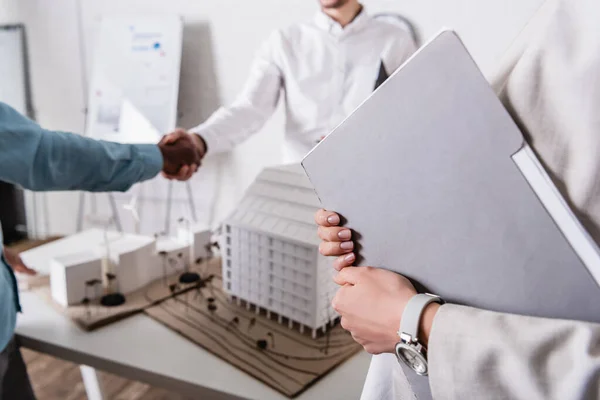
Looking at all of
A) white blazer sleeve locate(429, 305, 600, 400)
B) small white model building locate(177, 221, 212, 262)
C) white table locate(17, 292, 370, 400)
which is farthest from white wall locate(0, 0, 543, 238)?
white blazer sleeve locate(429, 305, 600, 400)

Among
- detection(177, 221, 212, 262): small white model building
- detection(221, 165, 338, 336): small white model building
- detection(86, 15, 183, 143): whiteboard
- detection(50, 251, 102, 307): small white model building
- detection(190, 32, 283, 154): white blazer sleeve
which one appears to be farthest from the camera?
detection(86, 15, 183, 143): whiteboard

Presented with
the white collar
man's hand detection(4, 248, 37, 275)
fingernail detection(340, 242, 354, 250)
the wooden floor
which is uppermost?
the white collar

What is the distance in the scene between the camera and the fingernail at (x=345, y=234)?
2.18 feet

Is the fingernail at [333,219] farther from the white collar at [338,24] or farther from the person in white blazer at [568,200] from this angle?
the white collar at [338,24]

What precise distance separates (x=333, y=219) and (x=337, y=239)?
0.10 ft

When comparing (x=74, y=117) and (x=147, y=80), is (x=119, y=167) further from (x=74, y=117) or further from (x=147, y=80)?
(x=74, y=117)

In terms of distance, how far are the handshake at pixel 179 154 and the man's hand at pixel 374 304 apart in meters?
1.02

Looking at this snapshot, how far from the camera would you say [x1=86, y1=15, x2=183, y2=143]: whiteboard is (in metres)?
3.06

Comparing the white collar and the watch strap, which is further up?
the white collar

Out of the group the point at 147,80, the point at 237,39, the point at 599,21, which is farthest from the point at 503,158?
the point at 147,80

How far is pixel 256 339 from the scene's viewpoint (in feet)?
3.55

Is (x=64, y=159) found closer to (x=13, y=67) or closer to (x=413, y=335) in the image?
(x=413, y=335)

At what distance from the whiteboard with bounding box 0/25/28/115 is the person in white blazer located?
3.82 m

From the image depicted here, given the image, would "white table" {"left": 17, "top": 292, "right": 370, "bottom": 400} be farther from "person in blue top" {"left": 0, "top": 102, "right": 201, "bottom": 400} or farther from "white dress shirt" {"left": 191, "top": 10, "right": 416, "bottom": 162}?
"white dress shirt" {"left": 191, "top": 10, "right": 416, "bottom": 162}
